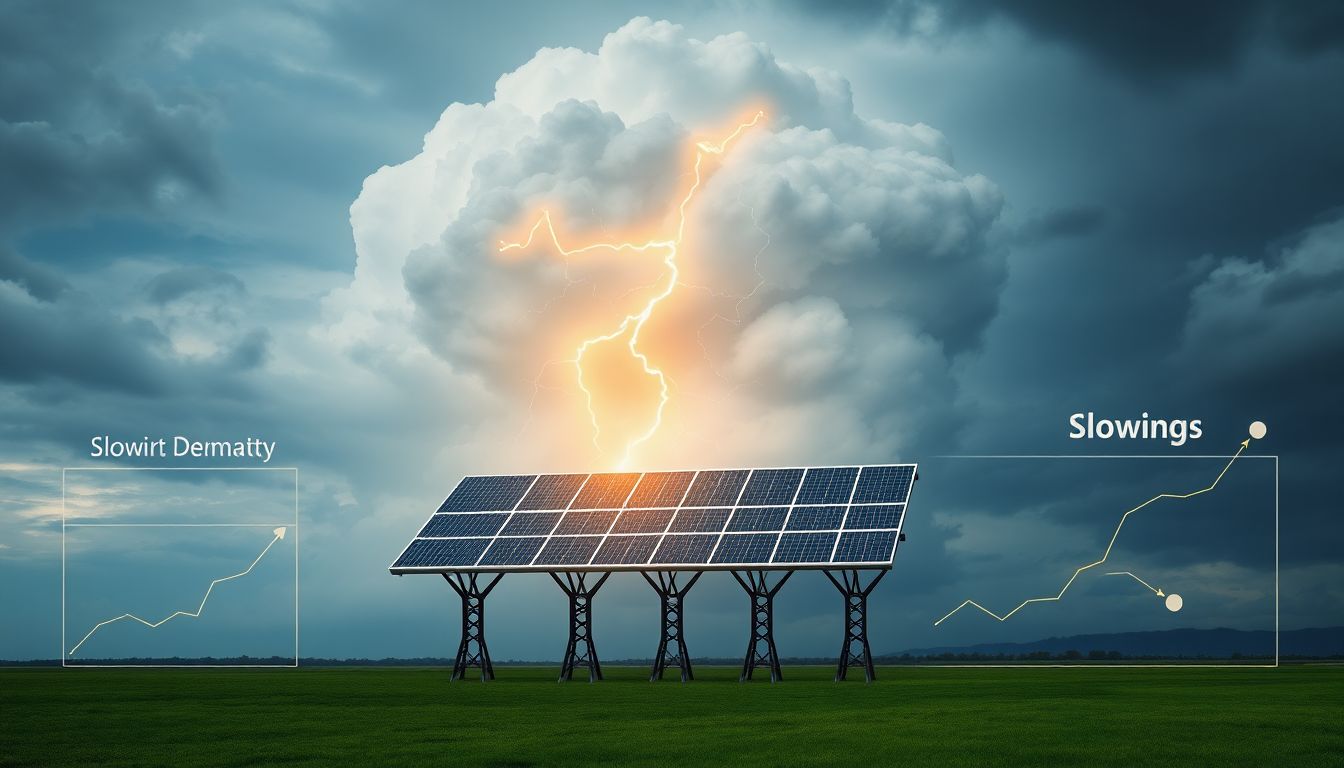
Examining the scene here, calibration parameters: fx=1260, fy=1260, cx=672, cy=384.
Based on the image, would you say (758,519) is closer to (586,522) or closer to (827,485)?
(827,485)

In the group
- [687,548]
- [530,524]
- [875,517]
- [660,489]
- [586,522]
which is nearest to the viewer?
[875,517]

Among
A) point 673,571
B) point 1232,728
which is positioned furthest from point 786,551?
point 1232,728

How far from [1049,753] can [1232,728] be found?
22.0ft

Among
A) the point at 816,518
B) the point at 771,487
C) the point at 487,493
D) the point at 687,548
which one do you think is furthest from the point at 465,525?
the point at 816,518

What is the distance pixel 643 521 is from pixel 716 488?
355cm

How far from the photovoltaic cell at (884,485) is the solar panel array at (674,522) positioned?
1.8 inches

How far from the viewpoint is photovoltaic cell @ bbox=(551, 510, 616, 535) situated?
51781 mm

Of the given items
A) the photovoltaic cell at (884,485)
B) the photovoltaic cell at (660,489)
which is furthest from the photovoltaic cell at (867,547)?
the photovoltaic cell at (660,489)

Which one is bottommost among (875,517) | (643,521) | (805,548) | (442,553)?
(442,553)

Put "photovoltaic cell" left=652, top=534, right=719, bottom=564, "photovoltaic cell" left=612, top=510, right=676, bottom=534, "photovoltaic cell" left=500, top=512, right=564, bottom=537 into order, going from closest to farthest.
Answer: "photovoltaic cell" left=652, top=534, right=719, bottom=564, "photovoltaic cell" left=612, top=510, right=676, bottom=534, "photovoltaic cell" left=500, top=512, right=564, bottom=537

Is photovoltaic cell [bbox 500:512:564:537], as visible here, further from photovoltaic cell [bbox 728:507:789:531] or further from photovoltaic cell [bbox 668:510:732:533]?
photovoltaic cell [bbox 728:507:789:531]

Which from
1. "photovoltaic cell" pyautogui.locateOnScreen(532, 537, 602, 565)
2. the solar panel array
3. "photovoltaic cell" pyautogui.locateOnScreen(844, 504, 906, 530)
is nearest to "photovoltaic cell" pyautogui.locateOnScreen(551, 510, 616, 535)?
the solar panel array

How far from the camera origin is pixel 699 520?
1993 inches

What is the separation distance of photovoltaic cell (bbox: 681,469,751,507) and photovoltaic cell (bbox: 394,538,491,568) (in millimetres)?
8819
